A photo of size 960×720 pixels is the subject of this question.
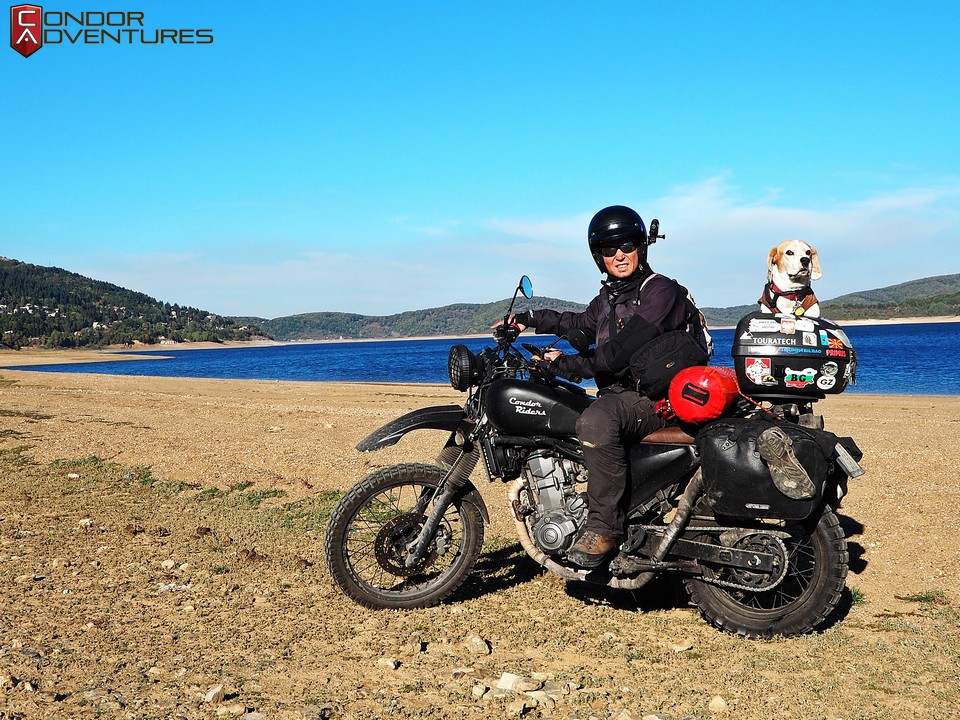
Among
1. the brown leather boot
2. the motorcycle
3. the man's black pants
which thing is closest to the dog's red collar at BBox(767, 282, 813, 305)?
the motorcycle

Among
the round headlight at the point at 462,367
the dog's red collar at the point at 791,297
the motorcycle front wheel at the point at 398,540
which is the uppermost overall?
the dog's red collar at the point at 791,297

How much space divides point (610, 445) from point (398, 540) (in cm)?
173

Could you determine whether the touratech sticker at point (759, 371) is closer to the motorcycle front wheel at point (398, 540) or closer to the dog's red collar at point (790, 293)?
the dog's red collar at point (790, 293)

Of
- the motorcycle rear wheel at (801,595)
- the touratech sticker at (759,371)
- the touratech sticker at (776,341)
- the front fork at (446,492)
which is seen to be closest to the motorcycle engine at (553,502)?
the front fork at (446,492)

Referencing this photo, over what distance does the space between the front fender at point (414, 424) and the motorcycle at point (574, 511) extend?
0.01m

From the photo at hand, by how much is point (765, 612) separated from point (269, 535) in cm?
446

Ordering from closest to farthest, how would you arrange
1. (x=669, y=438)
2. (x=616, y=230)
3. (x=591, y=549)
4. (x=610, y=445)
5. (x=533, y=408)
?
(x=610, y=445) < (x=591, y=549) < (x=669, y=438) < (x=533, y=408) < (x=616, y=230)

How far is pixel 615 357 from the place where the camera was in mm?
4656

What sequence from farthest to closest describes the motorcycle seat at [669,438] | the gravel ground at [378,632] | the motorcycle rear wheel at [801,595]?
the motorcycle seat at [669,438]
the motorcycle rear wheel at [801,595]
the gravel ground at [378,632]

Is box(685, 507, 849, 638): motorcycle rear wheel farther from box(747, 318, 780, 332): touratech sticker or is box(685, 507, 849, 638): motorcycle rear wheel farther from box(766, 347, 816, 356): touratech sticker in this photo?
box(747, 318, 780, 332): touratech sticker

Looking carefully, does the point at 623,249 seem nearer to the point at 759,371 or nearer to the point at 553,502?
the point at 759,371

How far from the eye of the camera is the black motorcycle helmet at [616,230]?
16.6 feet

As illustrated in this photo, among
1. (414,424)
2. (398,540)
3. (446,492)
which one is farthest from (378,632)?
(414,424)

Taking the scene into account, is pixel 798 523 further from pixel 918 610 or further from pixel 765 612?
pixel 918 610
